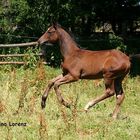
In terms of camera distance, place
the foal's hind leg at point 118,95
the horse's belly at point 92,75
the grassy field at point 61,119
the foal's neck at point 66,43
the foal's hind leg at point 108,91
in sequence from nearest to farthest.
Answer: the grassy field at point 61,119, the foal's hind leg at point 118,95, the foal's hind leg at point 108,91, the horse's belly at point 92,75, the foal's neck at point 66,43

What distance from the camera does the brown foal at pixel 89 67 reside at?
9.84 metres

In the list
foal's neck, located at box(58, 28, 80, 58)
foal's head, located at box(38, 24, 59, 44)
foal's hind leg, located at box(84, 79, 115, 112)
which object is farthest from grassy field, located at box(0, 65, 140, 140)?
foal's head, located at box(38, 24, 59, 44)

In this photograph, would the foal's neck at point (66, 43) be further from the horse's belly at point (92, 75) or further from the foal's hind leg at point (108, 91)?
the foal's hind leg at point (108, 91)

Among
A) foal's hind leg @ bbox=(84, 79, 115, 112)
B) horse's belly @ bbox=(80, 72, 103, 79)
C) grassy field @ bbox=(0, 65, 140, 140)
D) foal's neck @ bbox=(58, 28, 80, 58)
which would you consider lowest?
grassy field @ bbox=(0, 65, 140, 140)

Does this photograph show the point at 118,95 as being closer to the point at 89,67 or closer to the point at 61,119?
the point at 89,67

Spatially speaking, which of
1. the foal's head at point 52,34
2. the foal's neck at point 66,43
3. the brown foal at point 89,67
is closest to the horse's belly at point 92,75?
the brown foal at point 89,67

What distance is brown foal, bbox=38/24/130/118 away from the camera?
9836 millimetres

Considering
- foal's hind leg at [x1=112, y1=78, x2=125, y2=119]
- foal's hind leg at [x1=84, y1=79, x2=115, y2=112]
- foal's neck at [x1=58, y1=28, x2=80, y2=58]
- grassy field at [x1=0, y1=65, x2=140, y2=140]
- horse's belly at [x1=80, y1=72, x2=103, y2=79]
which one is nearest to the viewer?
grassy field at [x1=0, y1=65, x2=140, y2=140]

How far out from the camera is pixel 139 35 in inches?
958

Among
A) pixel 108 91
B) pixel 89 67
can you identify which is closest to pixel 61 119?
pixel 108 91

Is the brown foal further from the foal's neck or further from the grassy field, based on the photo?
the grassy field

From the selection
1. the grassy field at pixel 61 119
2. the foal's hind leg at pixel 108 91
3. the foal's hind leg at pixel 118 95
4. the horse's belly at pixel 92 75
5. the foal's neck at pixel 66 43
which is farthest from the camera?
the foal's neck at pixel 66 43

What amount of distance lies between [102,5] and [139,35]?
5.74 m

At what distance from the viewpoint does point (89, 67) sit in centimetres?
1022
